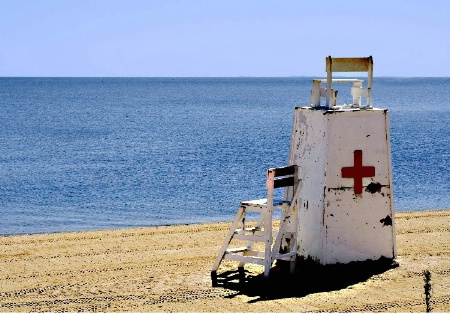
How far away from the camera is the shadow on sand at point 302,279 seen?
9406 mm

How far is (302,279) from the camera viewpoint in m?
9.95

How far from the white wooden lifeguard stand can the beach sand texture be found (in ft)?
1.15

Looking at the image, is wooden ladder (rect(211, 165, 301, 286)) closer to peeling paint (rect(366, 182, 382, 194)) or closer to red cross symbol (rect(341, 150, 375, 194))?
red cross symbol (rect(341, 150, 375, 194))

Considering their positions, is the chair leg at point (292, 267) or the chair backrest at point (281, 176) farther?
the chair leg at point (292, 267)

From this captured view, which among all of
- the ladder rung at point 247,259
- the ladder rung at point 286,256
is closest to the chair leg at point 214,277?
the ladder rung at point 247,259

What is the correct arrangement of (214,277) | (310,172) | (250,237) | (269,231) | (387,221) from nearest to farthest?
(269,231), (250,237), (214,277), (310,172), (387,221)

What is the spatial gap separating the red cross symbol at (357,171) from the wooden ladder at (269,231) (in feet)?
2.01

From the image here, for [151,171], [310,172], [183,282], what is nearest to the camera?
[183,282]

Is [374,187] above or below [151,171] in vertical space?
above

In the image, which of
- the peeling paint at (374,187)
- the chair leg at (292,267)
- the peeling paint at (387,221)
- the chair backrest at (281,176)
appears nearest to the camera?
the chair backrest at (281,176)

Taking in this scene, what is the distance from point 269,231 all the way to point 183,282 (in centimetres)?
125

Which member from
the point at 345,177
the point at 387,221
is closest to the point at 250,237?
the point at 345,177

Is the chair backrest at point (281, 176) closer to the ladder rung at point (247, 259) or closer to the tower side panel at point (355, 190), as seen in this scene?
the tower side panel at point (355, 190)
